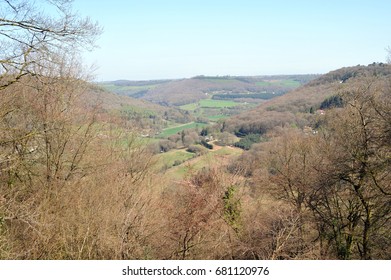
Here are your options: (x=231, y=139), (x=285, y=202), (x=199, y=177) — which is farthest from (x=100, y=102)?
(x=231, y=139)

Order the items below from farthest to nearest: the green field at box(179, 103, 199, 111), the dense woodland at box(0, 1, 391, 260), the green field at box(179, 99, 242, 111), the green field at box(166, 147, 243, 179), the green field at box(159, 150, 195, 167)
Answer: the green field at box(179, 99, 242, 111) < the green field at box(179, 103, 199, 111) < the green field at box(159, 150, 195, 167) < the green field at box(166, 147, 243, 179) < the dense woodland at box(0, 1, 391, 260)

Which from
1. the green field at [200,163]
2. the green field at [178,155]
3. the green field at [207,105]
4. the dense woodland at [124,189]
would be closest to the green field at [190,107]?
the green field at [207,105]

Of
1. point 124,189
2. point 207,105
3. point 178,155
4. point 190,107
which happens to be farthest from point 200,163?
point 207,105

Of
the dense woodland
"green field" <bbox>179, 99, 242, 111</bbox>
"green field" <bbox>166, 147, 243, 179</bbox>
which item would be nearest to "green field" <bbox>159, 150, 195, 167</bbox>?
"green field" <bbox>166, 147, 243, 179</bbox>

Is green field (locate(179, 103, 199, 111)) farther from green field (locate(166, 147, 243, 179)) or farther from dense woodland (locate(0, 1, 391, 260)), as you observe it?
dense woodland (locate(0, 1, 391, 260))

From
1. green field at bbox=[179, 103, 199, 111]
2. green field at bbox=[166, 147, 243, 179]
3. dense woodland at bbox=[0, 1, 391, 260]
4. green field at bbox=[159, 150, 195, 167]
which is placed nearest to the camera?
dense woodland at bbox=[0, 1, 391, 260]

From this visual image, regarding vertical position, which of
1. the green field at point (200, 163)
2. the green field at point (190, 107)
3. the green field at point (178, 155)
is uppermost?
the green field at point (190, 107)

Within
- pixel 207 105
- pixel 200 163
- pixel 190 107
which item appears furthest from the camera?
pixel 207 105

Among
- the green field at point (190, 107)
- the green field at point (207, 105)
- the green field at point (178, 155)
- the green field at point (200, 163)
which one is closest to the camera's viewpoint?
the green field at point (200, 163)

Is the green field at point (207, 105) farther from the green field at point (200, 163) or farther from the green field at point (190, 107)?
the green field at point (200, 163)

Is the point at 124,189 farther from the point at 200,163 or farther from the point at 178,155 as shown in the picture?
the point at 178,155
